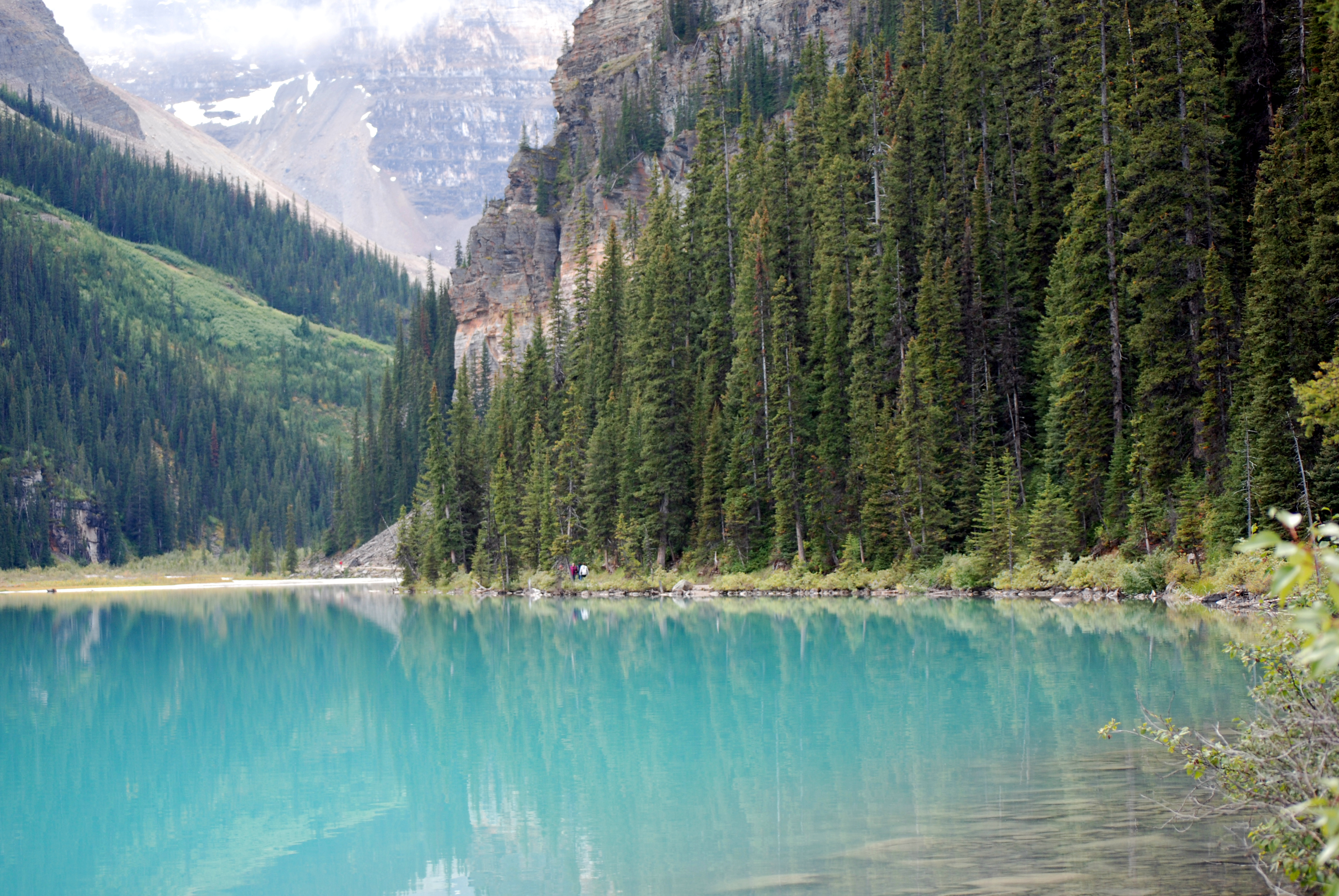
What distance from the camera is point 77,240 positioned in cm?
19425

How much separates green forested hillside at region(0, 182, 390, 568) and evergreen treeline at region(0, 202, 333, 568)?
0.69ft

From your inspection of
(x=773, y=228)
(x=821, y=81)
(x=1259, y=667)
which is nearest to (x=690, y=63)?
(x=821, y=81)

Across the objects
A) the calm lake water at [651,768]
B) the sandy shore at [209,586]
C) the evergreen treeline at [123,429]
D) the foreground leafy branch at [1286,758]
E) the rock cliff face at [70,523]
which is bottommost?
the calm lake water at [651,768]

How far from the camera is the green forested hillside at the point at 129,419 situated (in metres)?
139

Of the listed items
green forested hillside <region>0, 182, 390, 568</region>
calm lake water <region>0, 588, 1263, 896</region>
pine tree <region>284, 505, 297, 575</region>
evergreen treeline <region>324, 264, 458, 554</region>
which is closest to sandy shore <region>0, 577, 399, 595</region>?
pine tree <region>284, 505, 297, 575</region>

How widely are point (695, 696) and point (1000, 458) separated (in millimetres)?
28342

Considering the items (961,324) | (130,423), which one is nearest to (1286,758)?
(961,324)

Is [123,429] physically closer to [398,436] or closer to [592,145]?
[398,436]

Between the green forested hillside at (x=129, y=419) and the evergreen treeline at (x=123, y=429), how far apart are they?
211 millimetres

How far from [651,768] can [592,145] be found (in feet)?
337

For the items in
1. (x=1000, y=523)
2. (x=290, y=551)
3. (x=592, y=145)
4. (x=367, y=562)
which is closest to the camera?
(x=1000, y=523)

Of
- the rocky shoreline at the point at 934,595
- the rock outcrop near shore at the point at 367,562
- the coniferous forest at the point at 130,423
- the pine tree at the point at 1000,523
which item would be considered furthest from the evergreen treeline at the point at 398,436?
the pine tree at the point at 1000,523

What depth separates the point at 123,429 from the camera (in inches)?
6225

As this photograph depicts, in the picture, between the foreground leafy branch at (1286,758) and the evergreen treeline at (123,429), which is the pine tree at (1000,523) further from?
the evergreen treeline at (123,429)
